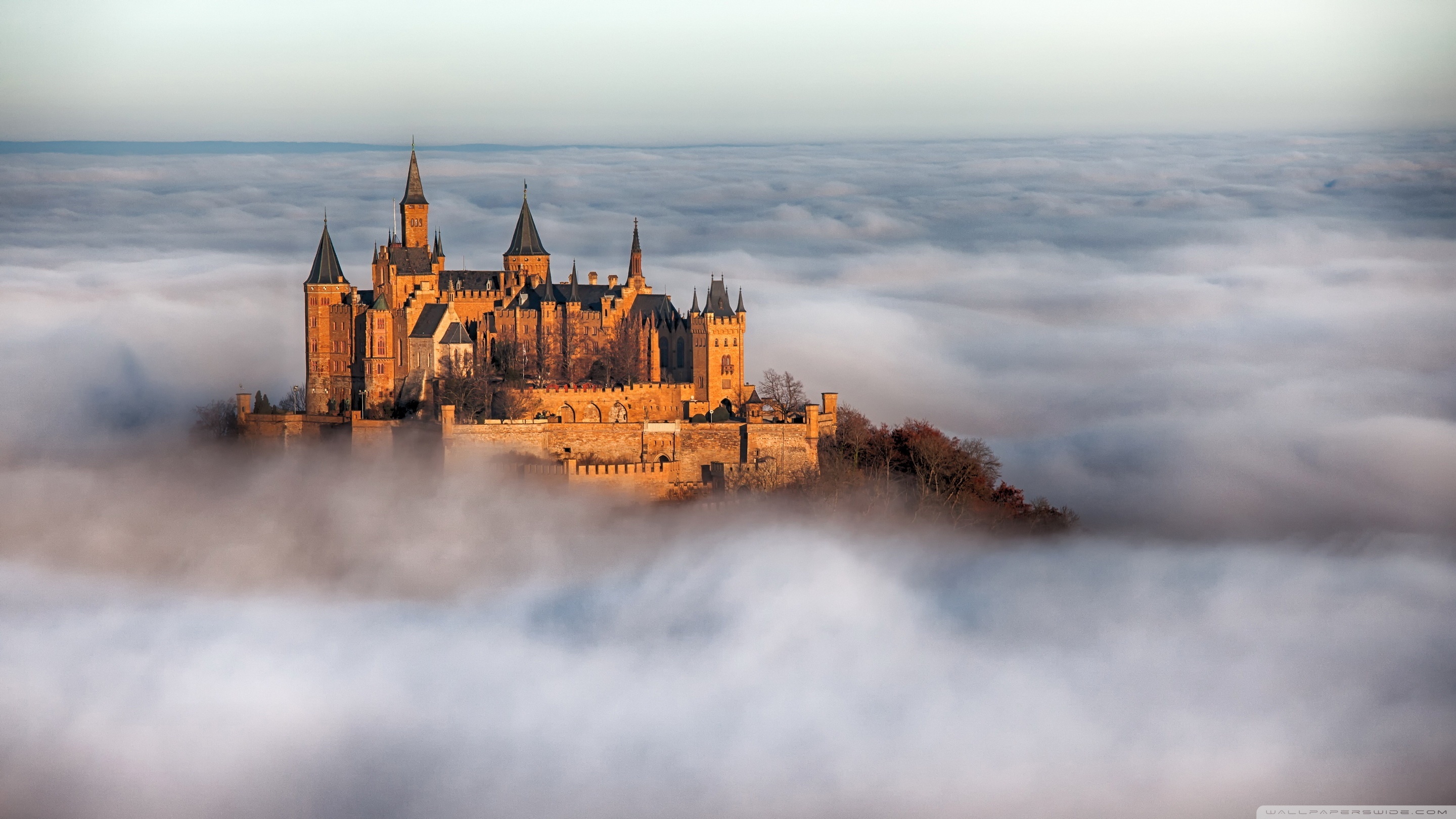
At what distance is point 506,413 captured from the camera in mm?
59156

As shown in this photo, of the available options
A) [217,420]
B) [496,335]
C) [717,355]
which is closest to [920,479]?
[717,355]

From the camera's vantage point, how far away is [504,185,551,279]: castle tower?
66125 mm

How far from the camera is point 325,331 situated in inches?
2486

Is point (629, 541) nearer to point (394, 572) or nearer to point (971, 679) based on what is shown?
point (394, 572)

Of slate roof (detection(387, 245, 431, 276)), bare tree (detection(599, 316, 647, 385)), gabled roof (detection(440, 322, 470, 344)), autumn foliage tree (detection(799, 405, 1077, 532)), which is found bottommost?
autumn foliage tree (detection(799, 405, 1077, 532))

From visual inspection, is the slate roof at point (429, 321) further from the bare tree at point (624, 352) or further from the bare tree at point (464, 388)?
the bare tree at point (624, 352)

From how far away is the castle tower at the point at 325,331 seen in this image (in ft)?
206

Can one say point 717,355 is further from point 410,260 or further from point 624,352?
point 410,260

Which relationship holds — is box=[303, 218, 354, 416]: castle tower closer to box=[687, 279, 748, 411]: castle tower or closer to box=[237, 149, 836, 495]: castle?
box=[237, 149, 836, 495]: castle

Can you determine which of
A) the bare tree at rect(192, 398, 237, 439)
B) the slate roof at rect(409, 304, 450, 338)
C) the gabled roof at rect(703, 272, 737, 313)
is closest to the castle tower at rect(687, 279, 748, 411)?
the gabled roof at rect(703, 272, 737, 313)

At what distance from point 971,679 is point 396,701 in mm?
16965

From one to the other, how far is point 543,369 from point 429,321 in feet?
12.0

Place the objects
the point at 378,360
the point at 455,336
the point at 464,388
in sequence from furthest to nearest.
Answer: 1. the point at 378,360
2. the point at 455,336
3. the point at 464,388

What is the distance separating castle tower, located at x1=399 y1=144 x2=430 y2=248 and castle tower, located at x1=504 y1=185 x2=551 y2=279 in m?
2.68
